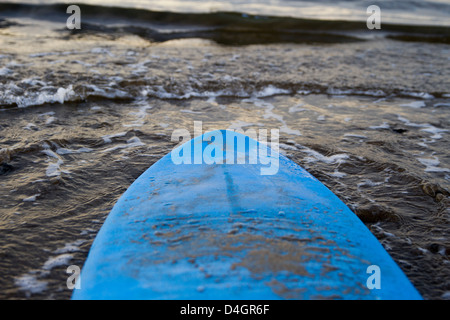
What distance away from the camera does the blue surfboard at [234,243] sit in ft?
4.27

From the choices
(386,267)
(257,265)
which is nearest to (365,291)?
(386,267)

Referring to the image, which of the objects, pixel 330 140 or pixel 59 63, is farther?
pixel 59 63

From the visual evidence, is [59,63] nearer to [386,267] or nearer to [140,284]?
[140,284]

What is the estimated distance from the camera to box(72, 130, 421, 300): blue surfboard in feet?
4.27

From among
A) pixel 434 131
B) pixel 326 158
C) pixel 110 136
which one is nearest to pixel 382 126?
pixel 434 131

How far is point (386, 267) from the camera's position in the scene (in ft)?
4.78

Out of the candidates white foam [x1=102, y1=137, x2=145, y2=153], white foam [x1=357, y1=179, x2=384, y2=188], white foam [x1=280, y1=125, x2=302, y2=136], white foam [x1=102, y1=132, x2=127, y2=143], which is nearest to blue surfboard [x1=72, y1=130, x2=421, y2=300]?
white foam [x1=357, y1=179, x2=384, y2=188]

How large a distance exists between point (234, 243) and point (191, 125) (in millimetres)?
2048

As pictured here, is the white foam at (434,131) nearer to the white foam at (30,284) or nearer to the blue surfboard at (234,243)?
the blue surfboard at (234,243)

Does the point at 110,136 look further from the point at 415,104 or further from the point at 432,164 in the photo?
the point at 415,104

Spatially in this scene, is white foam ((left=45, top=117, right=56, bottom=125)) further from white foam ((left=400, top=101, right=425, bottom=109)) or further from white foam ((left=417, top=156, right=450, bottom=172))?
white foam ((left=400, top=101, right=425, bottom=109))
